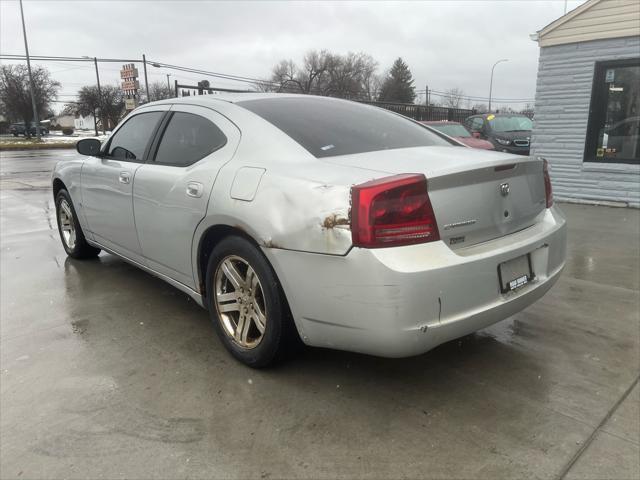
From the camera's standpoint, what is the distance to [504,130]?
13.2 m

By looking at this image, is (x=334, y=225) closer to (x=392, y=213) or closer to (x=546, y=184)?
(x=392, y=213)

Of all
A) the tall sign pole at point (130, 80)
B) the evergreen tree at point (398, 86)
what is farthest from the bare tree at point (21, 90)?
the evergreen tree at point (398, 86)

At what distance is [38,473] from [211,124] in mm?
2108

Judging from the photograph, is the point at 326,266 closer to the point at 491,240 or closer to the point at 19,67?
the point at 491,240

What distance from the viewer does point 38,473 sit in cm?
214

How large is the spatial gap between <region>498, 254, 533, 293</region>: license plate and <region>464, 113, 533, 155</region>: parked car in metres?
10.5

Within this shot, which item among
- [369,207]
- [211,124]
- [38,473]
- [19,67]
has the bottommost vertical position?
[38,473]

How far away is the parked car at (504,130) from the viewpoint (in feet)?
41.5

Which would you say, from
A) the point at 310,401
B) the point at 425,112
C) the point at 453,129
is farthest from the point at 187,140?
the point at 425,112

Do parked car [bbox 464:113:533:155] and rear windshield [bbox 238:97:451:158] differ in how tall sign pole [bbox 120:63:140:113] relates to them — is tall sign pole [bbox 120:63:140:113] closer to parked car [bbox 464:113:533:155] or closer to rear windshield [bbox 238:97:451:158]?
parked car [bbox 464:113:533:155]

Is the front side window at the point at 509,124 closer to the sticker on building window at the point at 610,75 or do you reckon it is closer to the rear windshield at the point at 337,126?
the sticker on building window at the point at 610,75

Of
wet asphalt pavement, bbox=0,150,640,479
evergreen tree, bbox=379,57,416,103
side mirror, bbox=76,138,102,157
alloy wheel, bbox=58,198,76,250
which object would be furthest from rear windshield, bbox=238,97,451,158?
evergreen tree, bbox=379,57,416,103

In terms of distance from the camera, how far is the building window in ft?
26.6

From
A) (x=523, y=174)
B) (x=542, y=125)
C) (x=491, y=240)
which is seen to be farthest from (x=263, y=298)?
(x=542, y=125)
